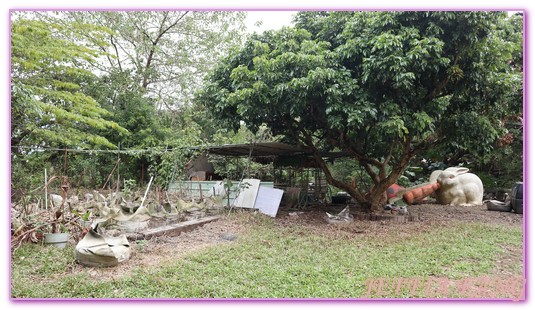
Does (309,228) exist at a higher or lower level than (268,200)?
lower

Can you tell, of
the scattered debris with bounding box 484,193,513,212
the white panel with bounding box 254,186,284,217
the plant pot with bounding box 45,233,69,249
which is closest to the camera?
the plant pot with bounding box 45,233,69,249

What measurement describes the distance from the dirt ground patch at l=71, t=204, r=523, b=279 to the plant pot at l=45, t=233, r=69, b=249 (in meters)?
0.77

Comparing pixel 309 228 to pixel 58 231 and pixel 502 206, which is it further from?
pixel 502 206

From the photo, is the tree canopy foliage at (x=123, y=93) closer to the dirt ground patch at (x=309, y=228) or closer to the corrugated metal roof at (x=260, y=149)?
the corrugated metal roof at (x=260, y=149)

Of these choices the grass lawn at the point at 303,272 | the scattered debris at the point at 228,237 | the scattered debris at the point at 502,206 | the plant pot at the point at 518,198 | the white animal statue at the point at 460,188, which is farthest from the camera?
the white animal statue at the point at 460,188

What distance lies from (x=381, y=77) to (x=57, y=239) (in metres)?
5.07

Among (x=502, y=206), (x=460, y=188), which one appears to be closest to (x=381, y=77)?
(x=502, y=206)

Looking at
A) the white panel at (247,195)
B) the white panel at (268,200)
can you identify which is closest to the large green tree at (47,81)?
the white panel at (247,195)

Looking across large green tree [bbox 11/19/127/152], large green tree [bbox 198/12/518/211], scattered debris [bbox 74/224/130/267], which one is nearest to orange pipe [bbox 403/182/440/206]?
large green tree [bbox 198/12/518/211]

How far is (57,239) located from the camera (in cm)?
→ 416

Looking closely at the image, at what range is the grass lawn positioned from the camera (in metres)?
3.16

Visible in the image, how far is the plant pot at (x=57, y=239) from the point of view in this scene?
413 centimetres

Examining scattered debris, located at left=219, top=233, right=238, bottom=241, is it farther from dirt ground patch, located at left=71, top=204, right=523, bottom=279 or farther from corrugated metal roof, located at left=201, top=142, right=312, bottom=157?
corrugated metal roof, located at left=201, top=142, right=312, bottom=157

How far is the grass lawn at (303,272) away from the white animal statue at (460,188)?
4.65 m
